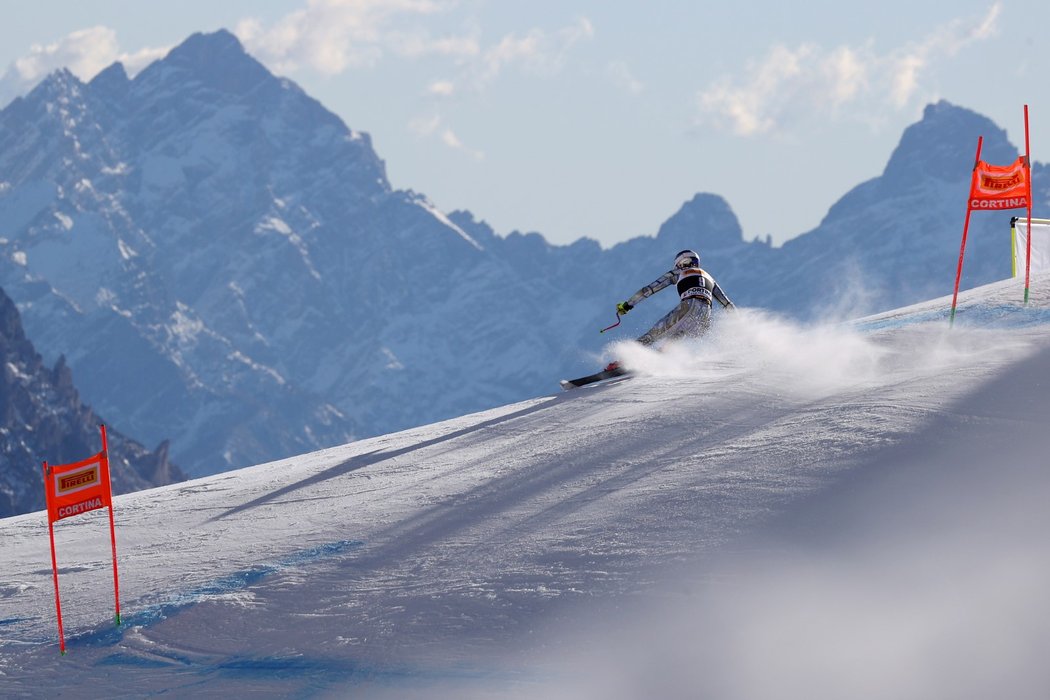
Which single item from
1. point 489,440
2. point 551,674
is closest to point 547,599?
point 551,674

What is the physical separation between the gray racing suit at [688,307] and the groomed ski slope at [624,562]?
145 inches

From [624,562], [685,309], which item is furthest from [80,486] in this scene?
[685,309]

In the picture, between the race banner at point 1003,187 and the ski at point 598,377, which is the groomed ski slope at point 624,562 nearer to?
the ski at point 598,377

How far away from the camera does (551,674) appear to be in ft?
32.2

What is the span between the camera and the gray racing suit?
21422mm

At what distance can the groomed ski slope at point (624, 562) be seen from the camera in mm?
9758

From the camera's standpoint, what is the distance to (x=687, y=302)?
846 inches

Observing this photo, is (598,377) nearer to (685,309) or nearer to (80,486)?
(685,309)

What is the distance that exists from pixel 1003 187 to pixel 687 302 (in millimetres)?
4535

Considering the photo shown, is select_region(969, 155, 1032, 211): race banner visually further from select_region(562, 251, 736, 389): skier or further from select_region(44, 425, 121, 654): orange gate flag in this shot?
select_region(44, 425, 121, 654): orange gate flag

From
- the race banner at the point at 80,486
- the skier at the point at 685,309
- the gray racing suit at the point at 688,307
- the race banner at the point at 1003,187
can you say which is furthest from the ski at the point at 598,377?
Result: the race banner at the point at 80,486

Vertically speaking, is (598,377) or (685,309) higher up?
(685,309)

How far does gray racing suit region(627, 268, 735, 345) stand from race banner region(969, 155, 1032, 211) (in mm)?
3706

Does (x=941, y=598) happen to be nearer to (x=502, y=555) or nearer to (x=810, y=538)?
(x=810, y=538)
